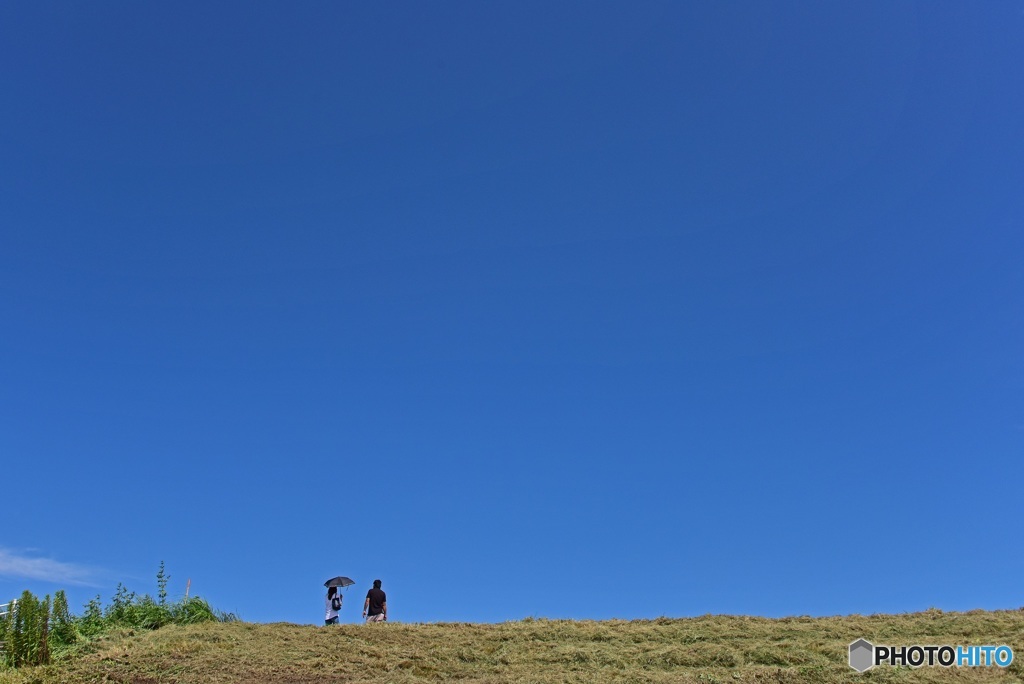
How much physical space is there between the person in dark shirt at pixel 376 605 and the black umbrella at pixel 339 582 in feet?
3.57

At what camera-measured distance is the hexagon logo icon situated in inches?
559

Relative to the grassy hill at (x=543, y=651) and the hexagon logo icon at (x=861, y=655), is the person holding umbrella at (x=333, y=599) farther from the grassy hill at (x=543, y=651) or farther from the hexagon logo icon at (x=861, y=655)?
the hexagon logo icon at (x=861, y=655)

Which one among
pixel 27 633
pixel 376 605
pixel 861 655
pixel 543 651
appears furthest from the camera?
pixel 376 605

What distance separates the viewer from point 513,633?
60.2 ft

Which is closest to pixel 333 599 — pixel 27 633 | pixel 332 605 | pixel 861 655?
pixel 332 605

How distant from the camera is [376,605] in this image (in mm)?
21656

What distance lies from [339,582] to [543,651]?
814 centimetres

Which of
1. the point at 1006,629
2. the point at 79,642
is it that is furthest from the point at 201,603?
the point at 1006,629

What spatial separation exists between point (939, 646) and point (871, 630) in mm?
2270

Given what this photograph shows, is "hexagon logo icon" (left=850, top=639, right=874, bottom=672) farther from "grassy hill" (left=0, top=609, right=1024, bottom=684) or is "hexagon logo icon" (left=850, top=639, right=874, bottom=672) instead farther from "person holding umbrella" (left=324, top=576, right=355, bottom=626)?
"person holding umbrella" (left=324, top=576, right=355, bottom=626)

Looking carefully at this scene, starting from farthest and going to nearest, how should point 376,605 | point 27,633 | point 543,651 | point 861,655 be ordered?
point 376,605, point 27,633, point 543,651, point 861,655

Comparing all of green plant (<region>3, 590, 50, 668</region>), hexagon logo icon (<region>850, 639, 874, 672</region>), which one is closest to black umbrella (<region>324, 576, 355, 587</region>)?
green plant (<region>3, 590, 50, 668</region>)

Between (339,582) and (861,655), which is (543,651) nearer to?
(861,655)

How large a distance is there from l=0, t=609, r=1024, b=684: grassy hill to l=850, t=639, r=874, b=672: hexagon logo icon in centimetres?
17
